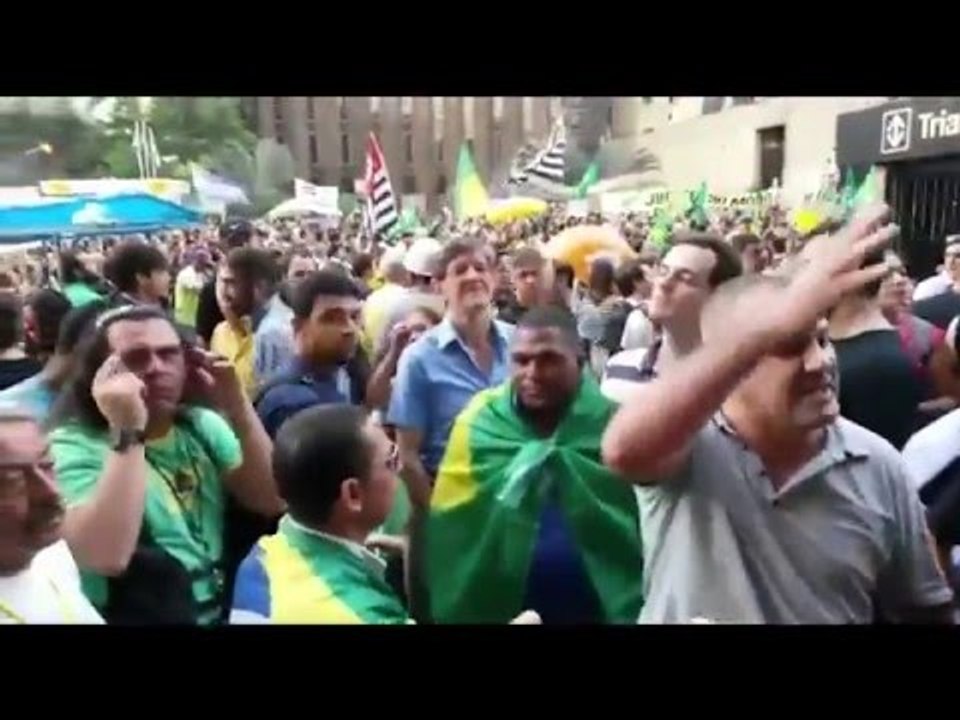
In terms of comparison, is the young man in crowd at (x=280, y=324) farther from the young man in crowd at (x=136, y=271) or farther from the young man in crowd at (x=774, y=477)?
the young man in crowd at (x=774, y=477)

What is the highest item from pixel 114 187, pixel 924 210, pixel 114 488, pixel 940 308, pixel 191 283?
pixel 114 187

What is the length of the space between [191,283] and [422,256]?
551 millimetres

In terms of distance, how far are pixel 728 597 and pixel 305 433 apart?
1.06 m

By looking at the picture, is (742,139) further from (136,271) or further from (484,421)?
(136,271)

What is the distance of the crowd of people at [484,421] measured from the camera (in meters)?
2.96

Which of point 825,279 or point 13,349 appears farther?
point 13,349

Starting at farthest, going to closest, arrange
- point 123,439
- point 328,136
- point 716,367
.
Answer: point 328,136 < point 123,439 < point 716,367

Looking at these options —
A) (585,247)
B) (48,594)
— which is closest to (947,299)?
(585,247)

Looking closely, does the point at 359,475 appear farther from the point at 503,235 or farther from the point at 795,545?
the point at 795,545

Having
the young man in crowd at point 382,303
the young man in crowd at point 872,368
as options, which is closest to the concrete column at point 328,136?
the young man in crowd at point 382,303

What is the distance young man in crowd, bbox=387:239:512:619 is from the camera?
3.03 metres

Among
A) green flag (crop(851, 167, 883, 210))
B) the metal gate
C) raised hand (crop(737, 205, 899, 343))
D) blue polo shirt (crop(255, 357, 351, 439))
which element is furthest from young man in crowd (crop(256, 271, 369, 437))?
the metal gate

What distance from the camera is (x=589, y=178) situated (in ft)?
10.2
